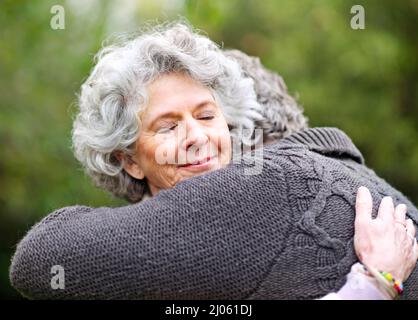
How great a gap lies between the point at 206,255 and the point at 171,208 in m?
0.18

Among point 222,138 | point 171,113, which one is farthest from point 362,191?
point 171,113

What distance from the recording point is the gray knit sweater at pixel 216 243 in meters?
1.87

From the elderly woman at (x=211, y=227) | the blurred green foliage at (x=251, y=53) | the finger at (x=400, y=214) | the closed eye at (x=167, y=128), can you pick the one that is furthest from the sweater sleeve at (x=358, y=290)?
the blurred green foliage at (x=251, y=53)

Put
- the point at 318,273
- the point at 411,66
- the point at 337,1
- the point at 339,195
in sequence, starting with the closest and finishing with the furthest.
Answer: the point at 318,273
the point at 339,195
the point at 337,1
the point at 411,66

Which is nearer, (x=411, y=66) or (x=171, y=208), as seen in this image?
(x=171, y=208)

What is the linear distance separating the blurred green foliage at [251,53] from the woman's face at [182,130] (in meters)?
1.80

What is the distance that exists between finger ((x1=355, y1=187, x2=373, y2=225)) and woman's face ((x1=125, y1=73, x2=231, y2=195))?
568 millimetres

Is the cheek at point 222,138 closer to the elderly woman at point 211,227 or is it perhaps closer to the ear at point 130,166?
the elderly woman at point 211,227

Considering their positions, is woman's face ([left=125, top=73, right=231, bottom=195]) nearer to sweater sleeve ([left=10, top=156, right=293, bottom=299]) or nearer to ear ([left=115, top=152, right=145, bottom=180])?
ear ([left=115, top=152, right=145, bottom=180])

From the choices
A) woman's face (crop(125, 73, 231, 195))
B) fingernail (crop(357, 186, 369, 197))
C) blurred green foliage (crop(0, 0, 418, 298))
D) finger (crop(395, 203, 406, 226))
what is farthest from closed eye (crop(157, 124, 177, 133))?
blurred green foliage (crop(0, 0, 418, 298))

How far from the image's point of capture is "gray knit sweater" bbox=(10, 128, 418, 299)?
187 centimetres
